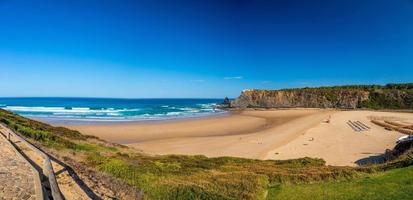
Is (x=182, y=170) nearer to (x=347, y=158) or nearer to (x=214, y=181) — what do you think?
(x=214, y=181)

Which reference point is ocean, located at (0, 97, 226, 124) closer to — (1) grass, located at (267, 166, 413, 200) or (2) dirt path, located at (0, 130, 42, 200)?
(2) dirt path, located at (0, 130, 42, 200)

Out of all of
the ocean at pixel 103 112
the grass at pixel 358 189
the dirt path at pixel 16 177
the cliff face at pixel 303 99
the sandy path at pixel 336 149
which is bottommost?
the sandy path at pixel 336 149

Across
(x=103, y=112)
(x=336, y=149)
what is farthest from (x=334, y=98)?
(x=336, y=149)

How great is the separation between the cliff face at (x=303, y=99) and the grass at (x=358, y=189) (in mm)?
80849

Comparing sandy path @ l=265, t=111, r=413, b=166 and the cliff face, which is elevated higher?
the cliff face

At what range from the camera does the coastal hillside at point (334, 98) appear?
76.1m

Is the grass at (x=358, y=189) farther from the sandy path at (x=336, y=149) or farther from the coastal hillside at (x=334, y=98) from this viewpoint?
the coastal hillside at (x=334, y=98)

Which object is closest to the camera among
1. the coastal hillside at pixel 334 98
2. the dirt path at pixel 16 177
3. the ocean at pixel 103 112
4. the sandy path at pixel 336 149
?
the dirt path at pixel 16 177

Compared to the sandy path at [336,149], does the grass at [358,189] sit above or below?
above

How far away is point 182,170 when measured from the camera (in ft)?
30.3

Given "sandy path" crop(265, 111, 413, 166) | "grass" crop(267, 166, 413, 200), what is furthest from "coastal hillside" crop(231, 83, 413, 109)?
"grass" crop(267, 166, 413, 200)

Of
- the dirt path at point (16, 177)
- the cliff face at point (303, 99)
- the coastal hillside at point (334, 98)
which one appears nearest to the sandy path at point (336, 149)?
the dirt path at point (16, 177)

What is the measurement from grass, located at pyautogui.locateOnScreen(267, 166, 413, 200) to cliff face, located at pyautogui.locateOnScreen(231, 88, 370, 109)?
265 feet

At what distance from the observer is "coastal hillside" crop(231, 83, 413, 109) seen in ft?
250
